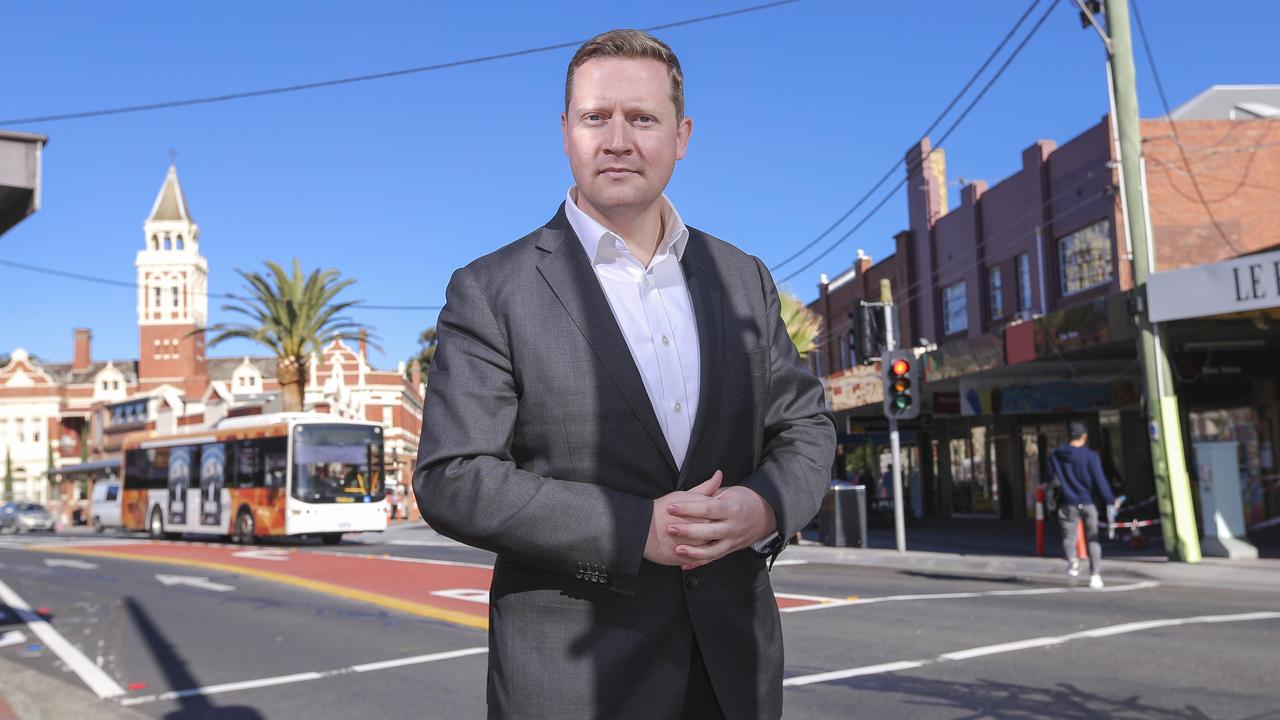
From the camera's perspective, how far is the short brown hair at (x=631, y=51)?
6.62 feet

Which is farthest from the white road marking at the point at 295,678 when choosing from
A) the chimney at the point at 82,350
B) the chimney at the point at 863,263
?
the chimney at the point at 82,350

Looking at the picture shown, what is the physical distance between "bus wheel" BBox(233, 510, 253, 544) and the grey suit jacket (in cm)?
2698

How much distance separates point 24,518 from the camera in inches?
2069

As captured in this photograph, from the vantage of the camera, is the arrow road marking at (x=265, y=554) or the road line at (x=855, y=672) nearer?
the road line at (x=855, y=672)

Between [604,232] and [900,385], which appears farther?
[900,385]

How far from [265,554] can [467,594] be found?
10232 mm

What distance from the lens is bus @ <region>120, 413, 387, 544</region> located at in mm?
25797

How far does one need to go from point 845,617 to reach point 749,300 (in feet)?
28.2

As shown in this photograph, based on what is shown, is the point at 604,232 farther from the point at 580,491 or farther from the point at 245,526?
the point at 245,526

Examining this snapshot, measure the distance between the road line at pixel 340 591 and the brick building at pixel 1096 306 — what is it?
36.9 feet

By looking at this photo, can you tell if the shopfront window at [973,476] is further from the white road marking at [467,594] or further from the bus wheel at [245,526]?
the white road marking at [467,594]

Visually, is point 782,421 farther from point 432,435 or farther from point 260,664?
point 260,664

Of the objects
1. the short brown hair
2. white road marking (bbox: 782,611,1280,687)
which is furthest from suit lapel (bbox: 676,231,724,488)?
white road marking (bbox: 782,611,1280,687)

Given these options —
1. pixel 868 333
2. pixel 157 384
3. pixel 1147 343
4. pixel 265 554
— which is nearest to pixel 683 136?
pixel 1147 343
